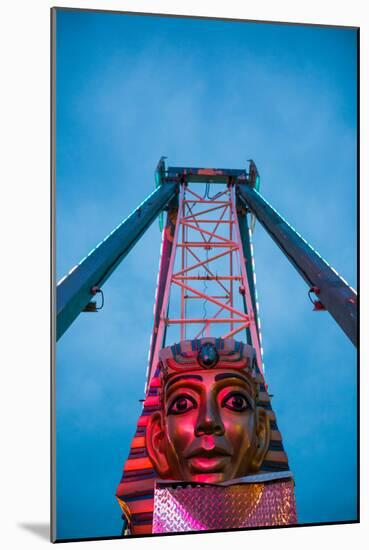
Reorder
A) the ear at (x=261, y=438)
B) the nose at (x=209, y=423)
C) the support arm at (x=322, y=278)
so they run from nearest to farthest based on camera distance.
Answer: the nose at (x=209, y=423) → the ear at (x=261, y=438) → the support arm at (x=322, y=278)

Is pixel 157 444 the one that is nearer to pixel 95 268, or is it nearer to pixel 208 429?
pixel 208 429

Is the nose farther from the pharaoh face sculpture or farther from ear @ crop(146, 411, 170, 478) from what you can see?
ear @ crop(146, 411, 170, 478)

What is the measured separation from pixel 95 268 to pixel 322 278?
1718mm

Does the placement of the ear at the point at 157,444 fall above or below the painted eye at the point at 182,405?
below

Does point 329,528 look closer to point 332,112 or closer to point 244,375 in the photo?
point 244,375

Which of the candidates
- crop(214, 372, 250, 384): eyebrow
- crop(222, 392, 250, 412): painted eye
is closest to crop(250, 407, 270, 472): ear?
crop(222, 392, 250, 412): painted eye

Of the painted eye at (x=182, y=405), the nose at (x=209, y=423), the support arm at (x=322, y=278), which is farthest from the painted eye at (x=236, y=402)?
the support arm at (x=322, y=278)

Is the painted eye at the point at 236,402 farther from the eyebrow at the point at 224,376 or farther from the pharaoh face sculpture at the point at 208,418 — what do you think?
the eyebrow at the point at 224,376

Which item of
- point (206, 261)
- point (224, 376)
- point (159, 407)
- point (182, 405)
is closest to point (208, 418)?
point (182, 405)

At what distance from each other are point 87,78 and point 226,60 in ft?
3.85

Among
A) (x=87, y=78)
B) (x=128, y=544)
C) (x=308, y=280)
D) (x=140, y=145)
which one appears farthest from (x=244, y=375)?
(x=87, y=78)

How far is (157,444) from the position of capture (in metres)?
6.50

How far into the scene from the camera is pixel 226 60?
710 cm

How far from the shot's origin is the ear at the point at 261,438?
6438mm
